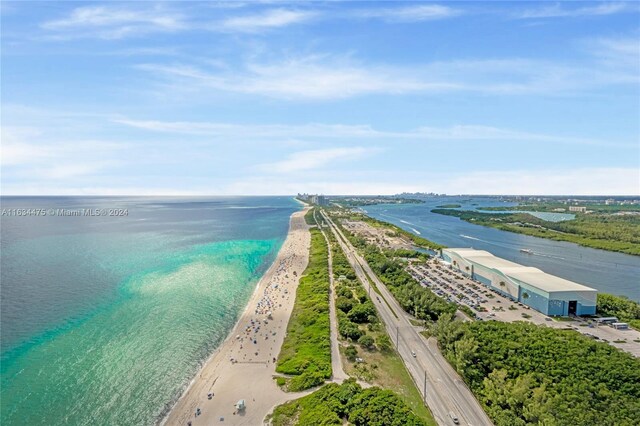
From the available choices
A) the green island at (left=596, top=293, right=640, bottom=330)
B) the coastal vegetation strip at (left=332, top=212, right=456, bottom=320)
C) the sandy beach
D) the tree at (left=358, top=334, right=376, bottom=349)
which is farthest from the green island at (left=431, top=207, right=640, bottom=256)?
the sandy beach

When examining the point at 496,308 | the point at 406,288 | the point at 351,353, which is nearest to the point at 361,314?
the point at 351,353

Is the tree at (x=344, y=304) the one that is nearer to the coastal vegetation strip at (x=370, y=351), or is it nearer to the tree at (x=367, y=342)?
the coastal vegetation strip at (x=370, y=351)

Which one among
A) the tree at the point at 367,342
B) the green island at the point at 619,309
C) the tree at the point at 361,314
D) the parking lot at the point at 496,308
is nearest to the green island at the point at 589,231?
the green island at the point at 619,309

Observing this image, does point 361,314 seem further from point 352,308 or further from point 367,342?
point 367,342

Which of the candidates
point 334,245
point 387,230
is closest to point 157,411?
point 334,245

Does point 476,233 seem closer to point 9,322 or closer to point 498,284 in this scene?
point 498,284
